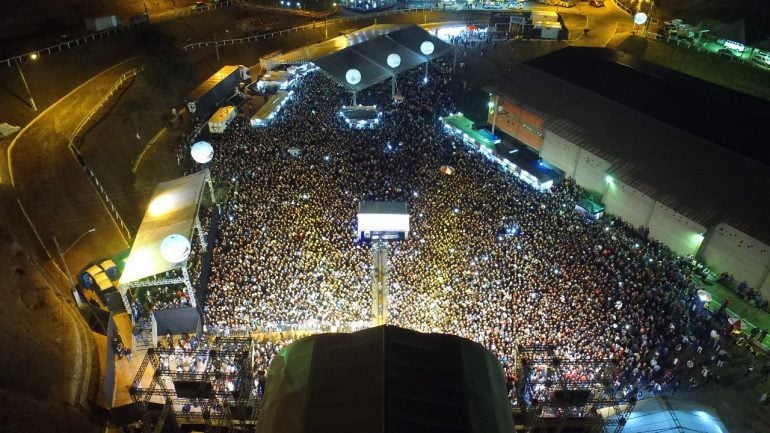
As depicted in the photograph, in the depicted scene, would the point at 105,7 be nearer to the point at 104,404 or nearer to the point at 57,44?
the point at 57,44

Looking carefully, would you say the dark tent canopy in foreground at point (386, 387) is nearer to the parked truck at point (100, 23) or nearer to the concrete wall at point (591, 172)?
the concrete wall at point (591, 172)

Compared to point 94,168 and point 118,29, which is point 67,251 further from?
point 118,29

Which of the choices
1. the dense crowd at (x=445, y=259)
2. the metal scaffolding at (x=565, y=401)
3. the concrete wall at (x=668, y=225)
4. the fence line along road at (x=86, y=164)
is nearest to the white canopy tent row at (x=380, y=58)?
the dense crowd at (x=445, y=259)

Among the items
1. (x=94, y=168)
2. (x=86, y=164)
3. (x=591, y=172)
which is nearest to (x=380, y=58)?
(x=591, y=172)

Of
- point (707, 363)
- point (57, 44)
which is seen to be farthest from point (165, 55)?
point (707, 363)

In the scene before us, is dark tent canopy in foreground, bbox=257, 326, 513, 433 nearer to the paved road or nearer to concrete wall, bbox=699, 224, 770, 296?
the paved road

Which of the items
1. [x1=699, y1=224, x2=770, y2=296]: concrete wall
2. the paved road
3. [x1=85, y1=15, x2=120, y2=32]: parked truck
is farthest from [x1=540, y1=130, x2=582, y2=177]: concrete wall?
[x1=85, y1=15, x2=120, y2=32]: parked truck
